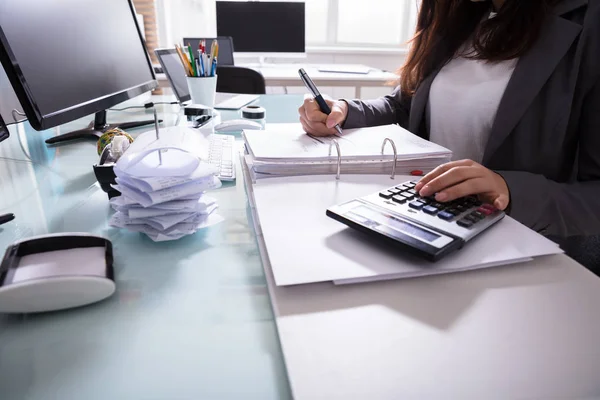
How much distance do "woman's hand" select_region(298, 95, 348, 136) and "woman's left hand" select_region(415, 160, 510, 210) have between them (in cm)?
33

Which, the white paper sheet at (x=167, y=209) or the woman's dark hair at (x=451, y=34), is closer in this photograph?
the white paper sheet at (x=167, y=209)

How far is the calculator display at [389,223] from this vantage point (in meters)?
0.44

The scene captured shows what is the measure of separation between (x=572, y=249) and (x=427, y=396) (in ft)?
1.95

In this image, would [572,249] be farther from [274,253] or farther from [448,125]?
[274,253]

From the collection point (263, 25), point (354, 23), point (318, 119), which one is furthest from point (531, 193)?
point (354, 23)

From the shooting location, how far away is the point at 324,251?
44 centimetres

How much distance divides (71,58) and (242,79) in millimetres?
1266

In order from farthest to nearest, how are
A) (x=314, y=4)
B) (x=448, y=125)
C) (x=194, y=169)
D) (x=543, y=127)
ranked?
(x=314, y=4), (x=448, y=125), (x=543, y=127), (x=194, y=169)

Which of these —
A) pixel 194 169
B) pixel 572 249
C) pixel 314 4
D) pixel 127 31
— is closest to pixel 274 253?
pixel 194 169

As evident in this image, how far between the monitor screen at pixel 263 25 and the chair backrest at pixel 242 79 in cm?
107

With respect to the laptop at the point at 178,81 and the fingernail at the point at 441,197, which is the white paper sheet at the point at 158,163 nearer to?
the fingernail at the point at 441,197

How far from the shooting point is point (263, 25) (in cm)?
307

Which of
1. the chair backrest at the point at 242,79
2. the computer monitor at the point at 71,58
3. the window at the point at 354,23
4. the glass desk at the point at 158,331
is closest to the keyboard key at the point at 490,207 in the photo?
the glass desk at the point at 158,331

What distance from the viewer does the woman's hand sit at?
33.2 inches
